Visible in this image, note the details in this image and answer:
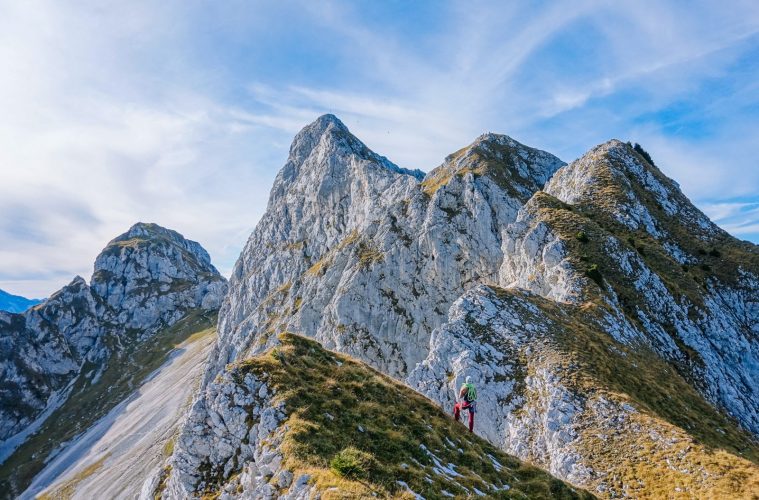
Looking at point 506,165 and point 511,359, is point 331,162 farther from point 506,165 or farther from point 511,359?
point 511,359

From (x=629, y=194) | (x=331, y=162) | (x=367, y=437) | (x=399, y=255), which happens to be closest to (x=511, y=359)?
(x=367, y=437)

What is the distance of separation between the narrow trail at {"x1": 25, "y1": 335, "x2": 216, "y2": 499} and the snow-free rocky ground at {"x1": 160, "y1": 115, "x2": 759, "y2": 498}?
76268 mm

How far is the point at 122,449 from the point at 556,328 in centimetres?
16902

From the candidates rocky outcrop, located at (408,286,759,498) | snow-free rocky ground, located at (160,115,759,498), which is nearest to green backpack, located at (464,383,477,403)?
snow-free rocky ground, located at (160,115,759,498)

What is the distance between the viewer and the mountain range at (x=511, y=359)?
634 inches

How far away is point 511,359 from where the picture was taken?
36375 millimetres

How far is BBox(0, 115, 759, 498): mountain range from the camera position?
52.9 ft

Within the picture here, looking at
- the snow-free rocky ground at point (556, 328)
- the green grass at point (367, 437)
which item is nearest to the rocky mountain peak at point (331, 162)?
the snow-free rocky ground at point (556, 328)

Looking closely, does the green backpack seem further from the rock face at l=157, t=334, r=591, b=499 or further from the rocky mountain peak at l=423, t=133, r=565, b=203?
the rocky mountain peak at l=423, t=133, r=565, b=203

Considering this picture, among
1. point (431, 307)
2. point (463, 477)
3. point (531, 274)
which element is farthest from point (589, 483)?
point (431, 307)

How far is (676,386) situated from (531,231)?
26415 mm

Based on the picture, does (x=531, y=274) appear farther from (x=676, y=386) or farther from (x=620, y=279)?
(x=676, y=386)

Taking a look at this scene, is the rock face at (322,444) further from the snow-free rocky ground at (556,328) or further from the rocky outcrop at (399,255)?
the rocky outcrop at (399,255)

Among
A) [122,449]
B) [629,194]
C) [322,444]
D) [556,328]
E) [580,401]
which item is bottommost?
[122,449]
